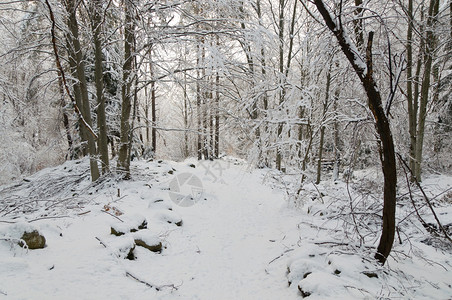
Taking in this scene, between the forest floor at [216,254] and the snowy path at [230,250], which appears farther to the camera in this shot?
the snowy path at [230,250]

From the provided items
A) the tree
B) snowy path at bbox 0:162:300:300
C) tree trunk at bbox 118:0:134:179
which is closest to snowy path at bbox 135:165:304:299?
snowy path at bbox 0:162:300:300

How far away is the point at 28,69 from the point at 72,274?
8320 mm

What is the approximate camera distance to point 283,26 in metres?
11.5

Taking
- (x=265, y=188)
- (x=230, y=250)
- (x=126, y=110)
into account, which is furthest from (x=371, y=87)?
(x=265, y=188)

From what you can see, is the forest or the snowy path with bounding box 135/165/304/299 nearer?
the forest

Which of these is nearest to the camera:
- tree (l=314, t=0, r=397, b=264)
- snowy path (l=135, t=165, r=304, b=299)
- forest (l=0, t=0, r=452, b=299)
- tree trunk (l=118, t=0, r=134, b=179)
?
tree (l=314, t=0, r=397, b=264)

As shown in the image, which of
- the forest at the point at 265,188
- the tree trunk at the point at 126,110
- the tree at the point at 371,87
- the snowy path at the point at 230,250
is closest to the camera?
the tree at the point at 371,87

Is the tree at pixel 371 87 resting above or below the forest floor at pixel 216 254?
above

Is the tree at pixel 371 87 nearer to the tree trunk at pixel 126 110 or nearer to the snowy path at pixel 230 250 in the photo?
the snowy path at pixel 230 250

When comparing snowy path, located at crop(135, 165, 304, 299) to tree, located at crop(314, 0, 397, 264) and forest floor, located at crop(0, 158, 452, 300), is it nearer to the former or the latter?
forest floor, located at crop(0, 158, 452, 300)

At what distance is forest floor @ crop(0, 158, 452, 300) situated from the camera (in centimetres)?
244

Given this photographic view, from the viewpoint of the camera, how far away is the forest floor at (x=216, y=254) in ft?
8.00

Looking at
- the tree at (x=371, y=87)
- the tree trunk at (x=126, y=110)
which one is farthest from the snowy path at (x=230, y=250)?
the tree trunk at (x=126, y=110)

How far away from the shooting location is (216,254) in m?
3.95
